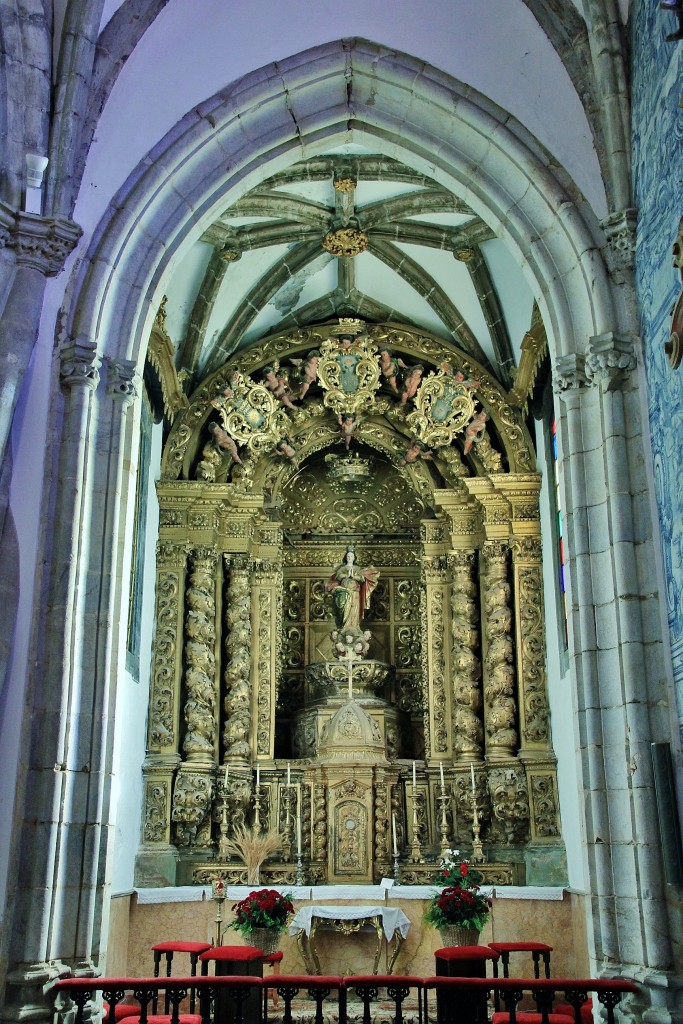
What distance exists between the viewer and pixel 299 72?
9.10 meters

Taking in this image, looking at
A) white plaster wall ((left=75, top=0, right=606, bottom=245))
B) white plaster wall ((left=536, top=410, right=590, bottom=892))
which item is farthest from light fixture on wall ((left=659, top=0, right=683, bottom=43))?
white plaster wall ((left=536, top=410, right=590, bottom=892))

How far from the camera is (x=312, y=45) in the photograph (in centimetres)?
919

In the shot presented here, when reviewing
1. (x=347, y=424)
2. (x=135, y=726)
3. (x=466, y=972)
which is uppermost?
(x=347, y=424)

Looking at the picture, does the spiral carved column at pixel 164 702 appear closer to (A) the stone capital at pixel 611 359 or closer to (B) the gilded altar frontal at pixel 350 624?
(B) the gilded altar frontal at pixel 350 624

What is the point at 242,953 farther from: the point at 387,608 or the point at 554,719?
the point at 387,608

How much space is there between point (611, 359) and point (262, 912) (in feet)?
17.1

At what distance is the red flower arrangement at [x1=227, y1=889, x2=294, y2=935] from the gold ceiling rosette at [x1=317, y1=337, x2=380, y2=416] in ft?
20.3

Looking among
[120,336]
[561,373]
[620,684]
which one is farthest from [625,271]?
[120,336]

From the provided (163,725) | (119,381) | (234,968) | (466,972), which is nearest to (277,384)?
(163,725)

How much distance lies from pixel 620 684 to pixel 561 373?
2372 mm

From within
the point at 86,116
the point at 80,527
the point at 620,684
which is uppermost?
the point at 86,116

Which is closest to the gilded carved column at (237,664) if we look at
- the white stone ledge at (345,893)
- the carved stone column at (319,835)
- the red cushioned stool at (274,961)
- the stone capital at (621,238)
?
the carved stone column at (319,835)

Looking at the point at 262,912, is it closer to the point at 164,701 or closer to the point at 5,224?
the point at 164,701

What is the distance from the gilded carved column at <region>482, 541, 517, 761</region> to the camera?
12141mm
